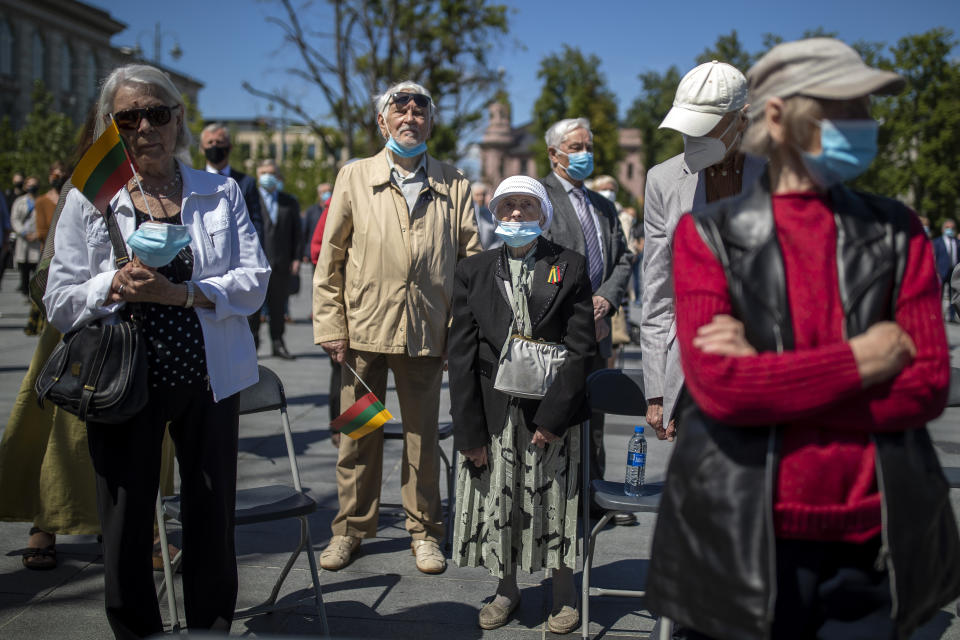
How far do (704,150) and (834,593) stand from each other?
182 centimetres

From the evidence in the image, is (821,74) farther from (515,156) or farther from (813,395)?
(515,156)

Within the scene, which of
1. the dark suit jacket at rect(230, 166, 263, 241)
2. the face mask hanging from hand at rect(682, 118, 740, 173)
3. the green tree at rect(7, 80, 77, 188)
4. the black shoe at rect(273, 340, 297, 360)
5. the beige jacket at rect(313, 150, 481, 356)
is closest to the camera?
the face mask hanging from hand at rect(682, 118, 740, 173)

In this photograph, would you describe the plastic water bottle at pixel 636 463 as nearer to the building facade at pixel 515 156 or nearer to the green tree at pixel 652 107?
the green tree at pixel 652 107

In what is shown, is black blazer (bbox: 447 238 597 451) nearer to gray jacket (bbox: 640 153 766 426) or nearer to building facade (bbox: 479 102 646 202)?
gray jacket (bbox: 640 153 766 426)

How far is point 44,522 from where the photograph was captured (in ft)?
13.6

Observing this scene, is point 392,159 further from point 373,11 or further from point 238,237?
point 373,11

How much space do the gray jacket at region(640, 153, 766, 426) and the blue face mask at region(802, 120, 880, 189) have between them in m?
1.49

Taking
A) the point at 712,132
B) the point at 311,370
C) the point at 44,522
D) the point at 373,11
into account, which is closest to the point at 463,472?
the point at 712,132

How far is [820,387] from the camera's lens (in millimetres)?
1678

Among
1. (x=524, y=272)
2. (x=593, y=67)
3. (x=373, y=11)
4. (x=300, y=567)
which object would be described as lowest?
(x=300, y=567)

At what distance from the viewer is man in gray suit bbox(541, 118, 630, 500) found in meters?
5.11

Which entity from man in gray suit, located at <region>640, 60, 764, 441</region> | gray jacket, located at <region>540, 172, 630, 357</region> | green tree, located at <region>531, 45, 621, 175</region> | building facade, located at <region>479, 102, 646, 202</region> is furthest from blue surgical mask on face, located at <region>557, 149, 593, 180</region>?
building facade, located at <region>479, 102, 646, 202</region>

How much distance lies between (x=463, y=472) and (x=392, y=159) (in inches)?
68.1

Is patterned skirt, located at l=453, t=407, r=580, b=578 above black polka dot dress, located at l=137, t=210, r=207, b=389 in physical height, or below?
below
